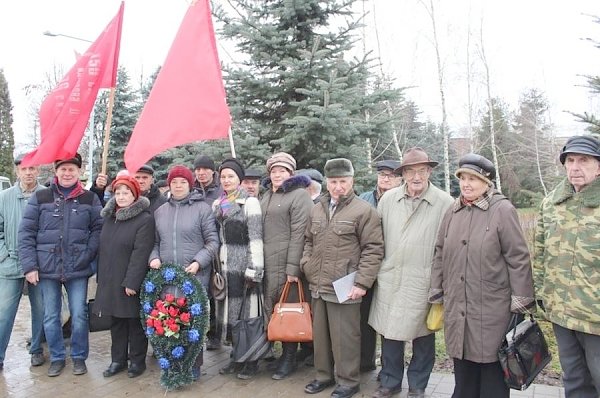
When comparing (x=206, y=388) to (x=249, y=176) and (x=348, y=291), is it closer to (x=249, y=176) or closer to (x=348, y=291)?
(x=348, y=291)

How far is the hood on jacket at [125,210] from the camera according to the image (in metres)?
→ 5.07

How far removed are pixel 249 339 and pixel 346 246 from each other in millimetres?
1408

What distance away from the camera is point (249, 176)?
5234 mm

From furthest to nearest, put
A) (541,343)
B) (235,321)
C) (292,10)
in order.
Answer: (292,10)
(235,321)
(541,343)

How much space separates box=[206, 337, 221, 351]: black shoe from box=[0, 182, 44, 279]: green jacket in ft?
7.32

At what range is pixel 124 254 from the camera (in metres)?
5.05

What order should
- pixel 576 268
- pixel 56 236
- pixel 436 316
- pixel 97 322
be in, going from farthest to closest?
pixel 97 322 < pixel 56 236 < pixel 436 316 < pixel 576 268

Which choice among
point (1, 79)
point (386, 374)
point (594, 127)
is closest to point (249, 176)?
point (386, 374)

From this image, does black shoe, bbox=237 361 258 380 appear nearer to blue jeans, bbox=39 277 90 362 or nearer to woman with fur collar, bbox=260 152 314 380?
woman with fur collar, bbox=260 152 314 380

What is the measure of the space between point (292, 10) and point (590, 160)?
5.58 m

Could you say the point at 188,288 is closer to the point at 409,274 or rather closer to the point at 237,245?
the point at 237,245

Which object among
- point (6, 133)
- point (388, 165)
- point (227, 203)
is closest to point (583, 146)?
point (388, 165)

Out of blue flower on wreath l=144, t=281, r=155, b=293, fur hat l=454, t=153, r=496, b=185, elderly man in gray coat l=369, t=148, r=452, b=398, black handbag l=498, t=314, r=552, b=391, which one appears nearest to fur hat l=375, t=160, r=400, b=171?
elderly man in gray coat l=369, t=148, r=452, b=398

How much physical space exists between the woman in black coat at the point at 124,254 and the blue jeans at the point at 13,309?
99 centimetres
